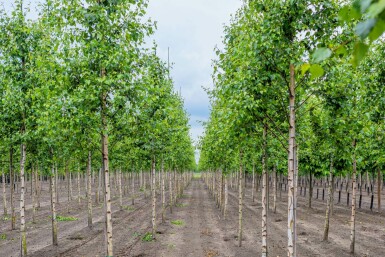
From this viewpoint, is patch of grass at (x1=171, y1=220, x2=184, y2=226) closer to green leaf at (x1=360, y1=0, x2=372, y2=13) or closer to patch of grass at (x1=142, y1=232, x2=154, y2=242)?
patch of grass at (x1=142, y1=232, x2=154, y2=242)

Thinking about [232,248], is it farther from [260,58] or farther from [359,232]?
→ [260,58]

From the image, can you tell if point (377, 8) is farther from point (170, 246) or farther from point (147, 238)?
point (147, 238)

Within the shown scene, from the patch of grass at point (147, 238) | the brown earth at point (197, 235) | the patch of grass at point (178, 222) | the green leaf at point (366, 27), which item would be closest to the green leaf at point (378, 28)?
the green leaf at point (366, 27)

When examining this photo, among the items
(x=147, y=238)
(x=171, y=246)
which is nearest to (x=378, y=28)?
(x=171, y=246)

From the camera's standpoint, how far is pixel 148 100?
10.7 meters

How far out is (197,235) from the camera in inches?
875

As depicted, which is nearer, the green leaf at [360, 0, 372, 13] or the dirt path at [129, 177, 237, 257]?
the green leaf at [360, 0, 372, 13]

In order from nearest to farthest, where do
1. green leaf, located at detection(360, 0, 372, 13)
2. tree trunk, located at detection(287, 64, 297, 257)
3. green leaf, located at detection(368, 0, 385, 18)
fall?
green leaf, located at detection(368, 0, 385, 18) → green leaf, located at detection(360, 0, 372, 13) → tree trunk, located at detection(287, 64, 297, 257)

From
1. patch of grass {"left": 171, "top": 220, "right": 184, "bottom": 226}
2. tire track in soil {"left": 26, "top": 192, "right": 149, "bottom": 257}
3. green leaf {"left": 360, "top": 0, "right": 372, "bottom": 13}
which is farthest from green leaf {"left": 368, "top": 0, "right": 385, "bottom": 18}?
patch of grass {"left": 171, "top": 220, "right": 184, "bottom": 226}

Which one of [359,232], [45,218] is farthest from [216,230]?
[45,218]

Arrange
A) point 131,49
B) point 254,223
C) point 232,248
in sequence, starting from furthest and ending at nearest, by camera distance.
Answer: point 254,223
point 232,248
point 131,49

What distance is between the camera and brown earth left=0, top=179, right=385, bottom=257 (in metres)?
18.1

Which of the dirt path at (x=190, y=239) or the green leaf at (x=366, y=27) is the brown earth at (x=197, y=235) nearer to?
the dirt path at (x=190, y=239)

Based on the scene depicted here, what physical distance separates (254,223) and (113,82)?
66.6 feet
